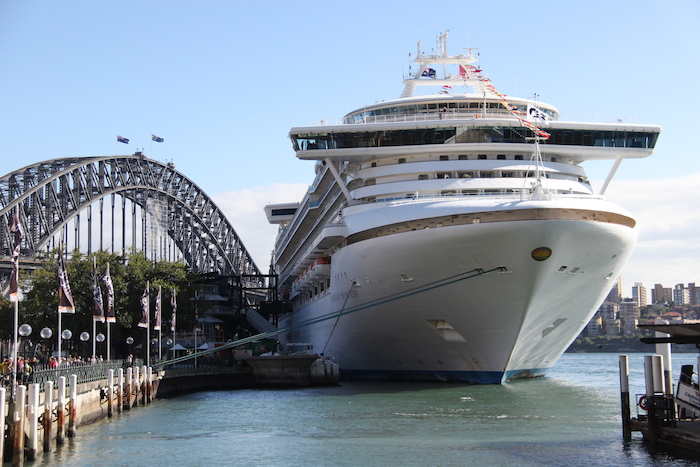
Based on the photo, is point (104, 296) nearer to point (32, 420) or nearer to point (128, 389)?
point (128, 389)

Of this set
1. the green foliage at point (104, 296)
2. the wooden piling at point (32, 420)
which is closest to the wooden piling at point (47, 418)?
the wooden piling at point (32, 420)

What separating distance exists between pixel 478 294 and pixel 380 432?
402 inches

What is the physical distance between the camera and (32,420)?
72.9ft

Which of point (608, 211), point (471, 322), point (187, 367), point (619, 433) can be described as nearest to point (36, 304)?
point (187, 367)

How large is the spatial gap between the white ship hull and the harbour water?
144cm

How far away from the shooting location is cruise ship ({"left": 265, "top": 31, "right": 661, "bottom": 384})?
3472 cm

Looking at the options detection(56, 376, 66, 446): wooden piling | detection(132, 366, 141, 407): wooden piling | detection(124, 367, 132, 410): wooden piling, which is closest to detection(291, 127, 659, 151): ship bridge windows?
detection(132, 366, 141, 407): wooden piling

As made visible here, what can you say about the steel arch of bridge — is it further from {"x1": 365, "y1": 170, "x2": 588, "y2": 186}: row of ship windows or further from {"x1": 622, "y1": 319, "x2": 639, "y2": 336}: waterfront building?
{"x1": 622, "y1": 319, "x2": 639, "y2": 336}: waterfront building

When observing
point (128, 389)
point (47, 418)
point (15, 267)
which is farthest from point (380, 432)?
point (128, 389)

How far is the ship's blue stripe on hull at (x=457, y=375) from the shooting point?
38.8m

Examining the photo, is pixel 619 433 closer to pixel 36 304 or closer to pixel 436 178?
pixel 436 178

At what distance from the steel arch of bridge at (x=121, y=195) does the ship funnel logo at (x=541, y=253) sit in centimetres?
2967

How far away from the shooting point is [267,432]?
2873 centimetres

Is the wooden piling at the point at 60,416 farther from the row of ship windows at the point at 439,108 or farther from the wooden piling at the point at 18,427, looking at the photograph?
the row of ship windows at the point at 439,108
